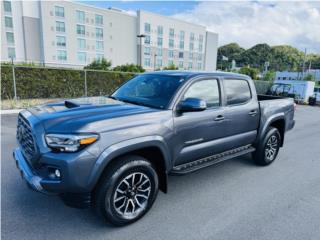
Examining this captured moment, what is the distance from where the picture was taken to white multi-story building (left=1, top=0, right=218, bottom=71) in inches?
1661

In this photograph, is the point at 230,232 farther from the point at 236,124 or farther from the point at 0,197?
the point at 0,197

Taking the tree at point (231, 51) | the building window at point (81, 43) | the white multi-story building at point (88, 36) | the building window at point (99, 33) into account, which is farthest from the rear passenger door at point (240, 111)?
the tree at point (231, 51)

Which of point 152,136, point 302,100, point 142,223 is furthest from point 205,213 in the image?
point 302,100

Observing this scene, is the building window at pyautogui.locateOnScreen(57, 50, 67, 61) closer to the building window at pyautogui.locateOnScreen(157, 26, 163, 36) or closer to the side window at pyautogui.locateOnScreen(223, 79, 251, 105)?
the building window at pyautogui.locateOnScreen(157, 26, 163, 36)

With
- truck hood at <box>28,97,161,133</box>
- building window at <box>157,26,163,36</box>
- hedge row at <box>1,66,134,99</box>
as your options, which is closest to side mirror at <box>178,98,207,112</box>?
truck hood at <box>28,97,161,133</box>

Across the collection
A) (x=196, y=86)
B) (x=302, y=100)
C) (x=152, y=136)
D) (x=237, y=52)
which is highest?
(x=237, y=52)

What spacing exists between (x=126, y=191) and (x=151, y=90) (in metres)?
1.48

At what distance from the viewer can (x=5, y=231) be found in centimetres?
247

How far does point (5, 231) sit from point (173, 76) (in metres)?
2.77

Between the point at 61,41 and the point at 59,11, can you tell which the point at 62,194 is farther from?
the point at 59,11

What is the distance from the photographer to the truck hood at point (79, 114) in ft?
7.55

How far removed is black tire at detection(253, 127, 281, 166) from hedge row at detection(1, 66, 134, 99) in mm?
11972

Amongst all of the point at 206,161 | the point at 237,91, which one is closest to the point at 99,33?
the point at 237,91

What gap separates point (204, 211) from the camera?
301 cm
